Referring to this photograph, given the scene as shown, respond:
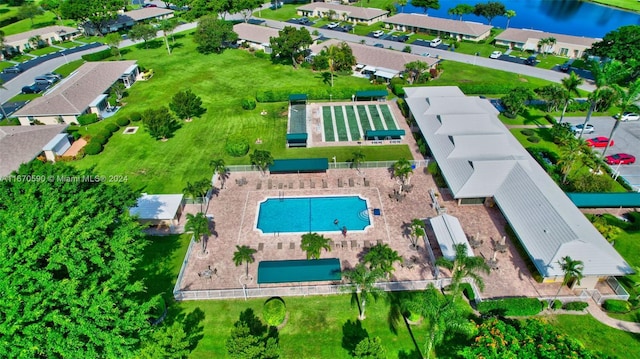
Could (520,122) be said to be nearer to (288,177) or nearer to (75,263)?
(288,177)

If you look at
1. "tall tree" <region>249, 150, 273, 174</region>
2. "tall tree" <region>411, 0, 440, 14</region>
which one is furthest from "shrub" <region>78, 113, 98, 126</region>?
"tall tree" <region>411, 0, 440, 14</region>

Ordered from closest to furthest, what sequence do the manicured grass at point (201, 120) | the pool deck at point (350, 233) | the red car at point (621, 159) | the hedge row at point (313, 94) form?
1. the pool deck at point (350, 233)
2. the red car at point (621, 159)
3. the manicured grass at point (201, 120)
4. the hedge row at point (313, 94)

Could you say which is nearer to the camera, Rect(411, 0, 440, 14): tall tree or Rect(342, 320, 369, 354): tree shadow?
Rect(342, 320, 369, 354): tree shadow

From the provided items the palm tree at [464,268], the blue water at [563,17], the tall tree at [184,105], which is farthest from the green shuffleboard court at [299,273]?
the blue water at [563,17]

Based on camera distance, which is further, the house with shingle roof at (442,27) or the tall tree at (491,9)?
the tall tree at (491,9)

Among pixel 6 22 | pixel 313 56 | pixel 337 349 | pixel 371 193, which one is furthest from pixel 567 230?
pixel 6 22

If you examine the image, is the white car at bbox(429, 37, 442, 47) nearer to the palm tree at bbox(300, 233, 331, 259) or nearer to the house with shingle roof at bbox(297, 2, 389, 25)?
the house with shingle roof at bbox(297, 2, 389, 25)

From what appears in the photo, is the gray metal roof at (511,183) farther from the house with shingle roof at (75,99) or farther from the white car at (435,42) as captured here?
the house with shingle roof at (75,99)
